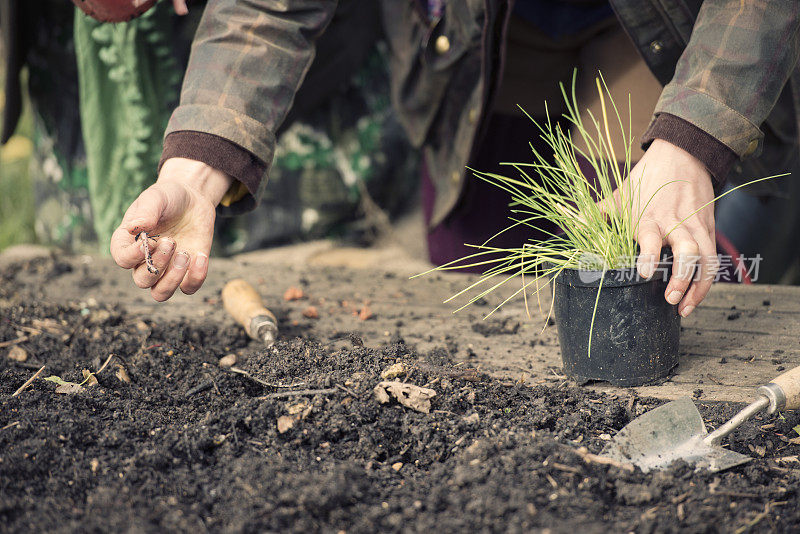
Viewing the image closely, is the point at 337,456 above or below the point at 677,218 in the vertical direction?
below

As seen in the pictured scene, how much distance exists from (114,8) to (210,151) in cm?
76

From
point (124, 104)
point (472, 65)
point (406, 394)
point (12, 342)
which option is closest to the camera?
point (406, 394)

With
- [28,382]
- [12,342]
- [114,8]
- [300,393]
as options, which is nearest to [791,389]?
[300,393]

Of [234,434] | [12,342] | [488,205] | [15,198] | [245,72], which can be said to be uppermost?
[245,72]

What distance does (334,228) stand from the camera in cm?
387

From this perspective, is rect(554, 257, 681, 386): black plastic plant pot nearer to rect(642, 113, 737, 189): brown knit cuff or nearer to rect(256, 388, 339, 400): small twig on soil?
rect(642, 113, 737, 189): brown knit cuff

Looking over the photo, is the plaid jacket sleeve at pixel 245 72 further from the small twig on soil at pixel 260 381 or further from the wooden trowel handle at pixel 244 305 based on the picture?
the small twig on soil at pixel 260 381

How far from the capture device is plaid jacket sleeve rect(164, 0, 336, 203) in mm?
1728

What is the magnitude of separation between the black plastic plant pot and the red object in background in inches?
61.5

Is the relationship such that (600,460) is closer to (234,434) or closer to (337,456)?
(337,456)

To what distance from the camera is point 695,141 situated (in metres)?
1.55

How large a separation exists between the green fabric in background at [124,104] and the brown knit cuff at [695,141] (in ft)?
6.31

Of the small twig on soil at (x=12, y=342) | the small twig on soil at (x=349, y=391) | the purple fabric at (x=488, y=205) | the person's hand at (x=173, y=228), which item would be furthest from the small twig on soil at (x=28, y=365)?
the purple fabric at (x=488, y=205)

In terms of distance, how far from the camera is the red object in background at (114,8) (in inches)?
81.0
